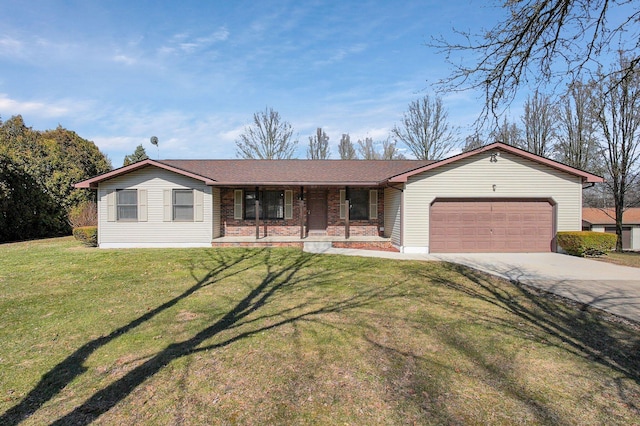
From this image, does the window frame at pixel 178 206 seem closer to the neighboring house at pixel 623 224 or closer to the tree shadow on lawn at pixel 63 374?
the tree shadow on lawn at pixel 63 374

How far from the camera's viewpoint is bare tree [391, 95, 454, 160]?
2459 centimetres

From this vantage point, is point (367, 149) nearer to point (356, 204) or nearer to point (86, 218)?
point (356, 204)

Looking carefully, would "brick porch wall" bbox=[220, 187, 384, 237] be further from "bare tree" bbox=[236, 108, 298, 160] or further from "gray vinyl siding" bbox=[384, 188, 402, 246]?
"bare tree" bbox=[236, 108, 298, 160]

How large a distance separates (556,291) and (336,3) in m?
9.13

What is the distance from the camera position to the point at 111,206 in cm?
1261

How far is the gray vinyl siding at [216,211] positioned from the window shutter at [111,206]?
3884 millimetres

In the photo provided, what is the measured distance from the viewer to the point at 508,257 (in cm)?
1081

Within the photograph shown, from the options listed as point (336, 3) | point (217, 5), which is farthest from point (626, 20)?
point (217, 5)

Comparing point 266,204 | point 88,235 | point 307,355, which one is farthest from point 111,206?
point 307,355

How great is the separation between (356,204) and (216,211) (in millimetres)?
6203

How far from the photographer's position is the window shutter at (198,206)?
41.7ft

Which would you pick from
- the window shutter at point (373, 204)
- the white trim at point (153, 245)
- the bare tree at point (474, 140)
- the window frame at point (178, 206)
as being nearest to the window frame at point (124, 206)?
the white trim at point (153, 245)

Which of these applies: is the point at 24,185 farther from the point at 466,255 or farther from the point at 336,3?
the point at 466,255

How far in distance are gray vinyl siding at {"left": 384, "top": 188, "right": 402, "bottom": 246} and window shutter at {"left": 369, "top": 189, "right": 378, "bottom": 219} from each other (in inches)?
16.3
